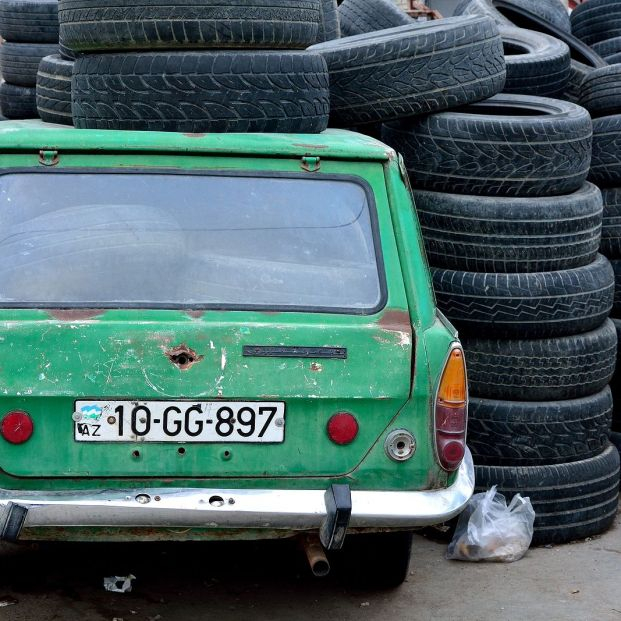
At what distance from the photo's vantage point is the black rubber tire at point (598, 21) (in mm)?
9195

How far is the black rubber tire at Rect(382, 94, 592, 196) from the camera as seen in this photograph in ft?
16.2

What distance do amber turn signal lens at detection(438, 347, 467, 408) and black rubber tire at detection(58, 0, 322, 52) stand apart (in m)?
1.71

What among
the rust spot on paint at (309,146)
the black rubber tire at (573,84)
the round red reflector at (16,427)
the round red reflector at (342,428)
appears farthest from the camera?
the black rubber tire at (573,84)

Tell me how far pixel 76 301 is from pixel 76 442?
445 mm

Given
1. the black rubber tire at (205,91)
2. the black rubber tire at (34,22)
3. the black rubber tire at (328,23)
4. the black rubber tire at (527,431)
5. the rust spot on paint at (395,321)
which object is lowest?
the black rubber tire at (527,431)

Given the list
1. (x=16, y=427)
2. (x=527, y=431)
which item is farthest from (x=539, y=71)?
(x=16, y=427)

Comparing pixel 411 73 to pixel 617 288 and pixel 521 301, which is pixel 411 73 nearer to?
pixel 521 301

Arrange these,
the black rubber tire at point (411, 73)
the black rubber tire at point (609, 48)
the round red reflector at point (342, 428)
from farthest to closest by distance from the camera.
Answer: the black rubber tire at point (609, 48)
the black rubber tire at point (411, 73)
the round red reflector at point (342, 428)

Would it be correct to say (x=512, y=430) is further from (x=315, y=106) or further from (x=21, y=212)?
(x=21, y=212)

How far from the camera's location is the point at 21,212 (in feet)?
11.3

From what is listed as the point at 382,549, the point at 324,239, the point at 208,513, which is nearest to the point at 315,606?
the point at 382,549

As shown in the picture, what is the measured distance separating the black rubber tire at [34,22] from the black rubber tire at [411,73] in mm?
3571

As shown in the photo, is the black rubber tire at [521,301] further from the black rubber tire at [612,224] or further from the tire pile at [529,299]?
the black rubber tire at [612,224]

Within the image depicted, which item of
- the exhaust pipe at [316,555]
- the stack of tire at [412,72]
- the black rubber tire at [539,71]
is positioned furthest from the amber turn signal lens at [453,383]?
the black rubber tire at [539,71]
